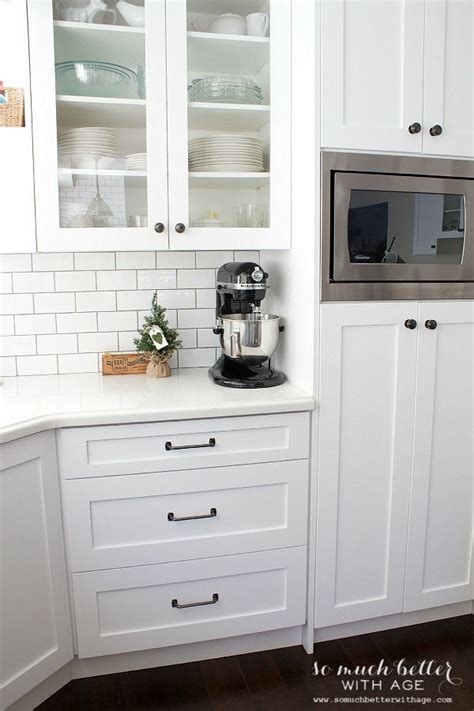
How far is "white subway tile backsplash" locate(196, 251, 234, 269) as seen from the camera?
90.4 inches

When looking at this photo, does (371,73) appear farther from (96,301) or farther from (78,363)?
(78,363)

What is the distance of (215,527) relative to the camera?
1.82 meters

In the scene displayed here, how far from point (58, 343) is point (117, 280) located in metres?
0.33

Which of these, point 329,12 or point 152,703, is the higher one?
point 329,12

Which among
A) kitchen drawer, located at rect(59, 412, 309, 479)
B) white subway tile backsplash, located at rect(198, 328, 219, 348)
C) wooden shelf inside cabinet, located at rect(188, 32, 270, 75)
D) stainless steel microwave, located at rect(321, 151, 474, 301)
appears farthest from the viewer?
white subway tile backsplash, located at rect(198, 328, 219, 348)

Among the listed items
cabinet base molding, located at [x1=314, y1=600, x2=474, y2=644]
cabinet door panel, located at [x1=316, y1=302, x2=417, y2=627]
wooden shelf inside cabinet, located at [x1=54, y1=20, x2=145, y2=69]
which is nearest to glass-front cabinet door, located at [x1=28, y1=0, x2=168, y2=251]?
wooden shelf inside cabinet, located at [x1=54, y1=20, x2=145, y2=69]

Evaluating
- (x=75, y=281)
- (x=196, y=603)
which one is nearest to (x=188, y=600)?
(x=196, y=603)

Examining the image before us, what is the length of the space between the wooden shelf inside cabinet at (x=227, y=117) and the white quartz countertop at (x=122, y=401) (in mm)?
886

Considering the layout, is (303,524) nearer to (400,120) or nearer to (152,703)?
(152,703)

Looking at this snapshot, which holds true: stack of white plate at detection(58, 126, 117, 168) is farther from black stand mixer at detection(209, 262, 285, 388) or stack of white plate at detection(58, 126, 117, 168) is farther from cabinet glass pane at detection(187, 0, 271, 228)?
black stand mixer at detection(209, 262, 285, 388)

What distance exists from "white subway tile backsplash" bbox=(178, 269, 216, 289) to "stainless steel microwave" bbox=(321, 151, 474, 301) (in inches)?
25.4

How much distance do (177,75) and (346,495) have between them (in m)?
1.48

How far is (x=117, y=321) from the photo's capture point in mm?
2254

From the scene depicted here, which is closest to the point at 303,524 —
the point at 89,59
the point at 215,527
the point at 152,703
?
the point at 215,527
